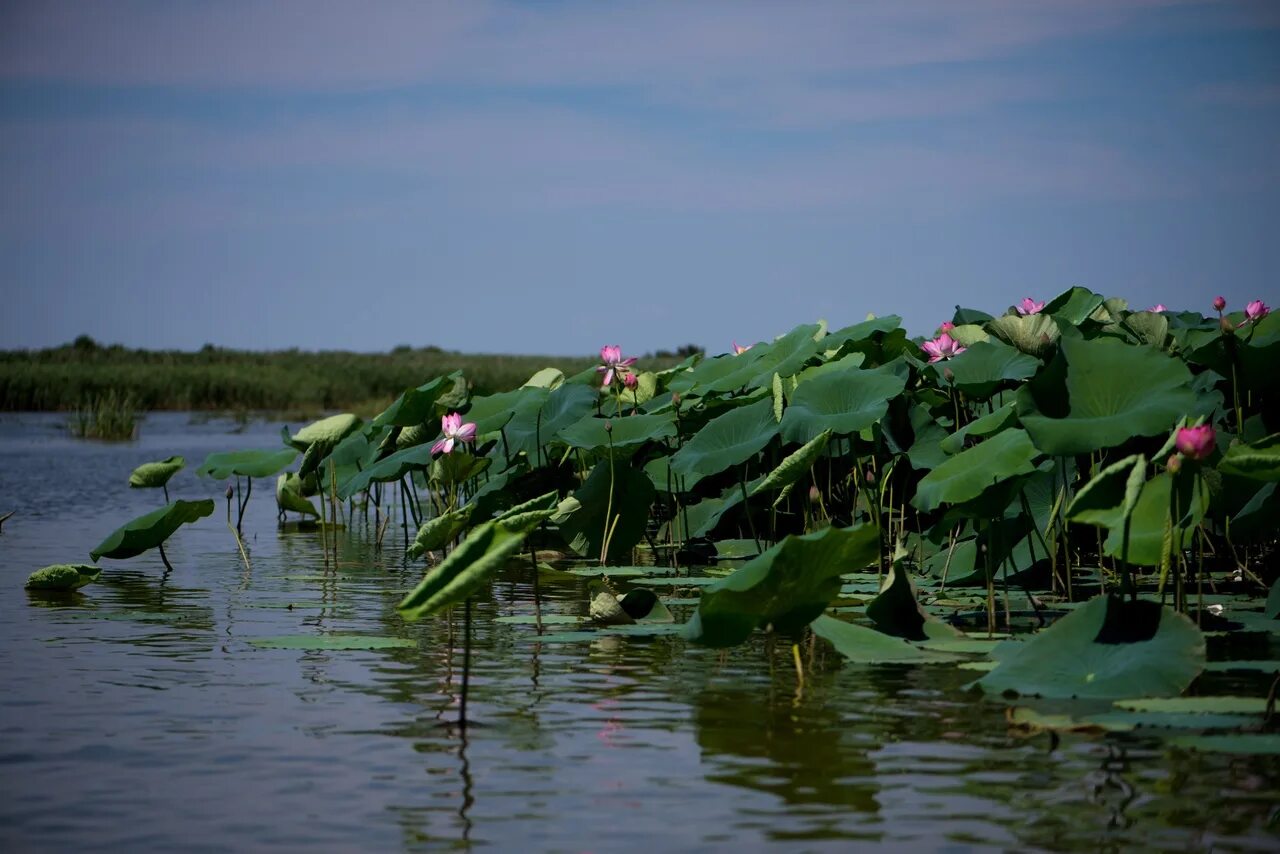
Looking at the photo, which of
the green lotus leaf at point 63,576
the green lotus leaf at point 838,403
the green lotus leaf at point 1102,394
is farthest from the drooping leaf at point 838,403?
the green lotus leaf at point 63,576

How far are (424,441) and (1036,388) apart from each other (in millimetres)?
4191

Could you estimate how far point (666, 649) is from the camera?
4.55m

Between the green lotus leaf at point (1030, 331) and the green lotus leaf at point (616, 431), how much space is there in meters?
1.76

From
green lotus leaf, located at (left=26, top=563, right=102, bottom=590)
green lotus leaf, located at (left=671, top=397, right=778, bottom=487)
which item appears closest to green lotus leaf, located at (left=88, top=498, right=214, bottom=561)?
green lotus leaf, located at (left=26, top=563, right=102, bottom=590)

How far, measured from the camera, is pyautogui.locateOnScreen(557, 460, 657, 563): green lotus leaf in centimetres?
695

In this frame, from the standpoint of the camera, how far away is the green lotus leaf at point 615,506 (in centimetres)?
695

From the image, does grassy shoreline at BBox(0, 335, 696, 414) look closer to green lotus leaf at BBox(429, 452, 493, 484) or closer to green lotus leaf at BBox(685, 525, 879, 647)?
green lotus leaf at BBox(429, 452, 493, 484)

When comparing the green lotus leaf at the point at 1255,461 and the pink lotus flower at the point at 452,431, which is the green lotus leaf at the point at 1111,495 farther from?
the pink lotus flower at the point at 452,431

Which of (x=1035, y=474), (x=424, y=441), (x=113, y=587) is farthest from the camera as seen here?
(x=424, y=441)

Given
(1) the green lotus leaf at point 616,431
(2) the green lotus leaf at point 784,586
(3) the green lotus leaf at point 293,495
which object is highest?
(1) the green lotus leaf at point 616,431

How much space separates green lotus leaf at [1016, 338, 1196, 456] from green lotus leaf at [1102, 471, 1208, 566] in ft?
0.69

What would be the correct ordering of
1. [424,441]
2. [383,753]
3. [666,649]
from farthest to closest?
1. [424,441]
2. [666,649]
3. [383,753]

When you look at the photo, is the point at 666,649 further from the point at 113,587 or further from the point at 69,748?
the point at 113,587

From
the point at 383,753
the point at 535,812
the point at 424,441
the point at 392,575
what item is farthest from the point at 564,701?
the point at 424,441
